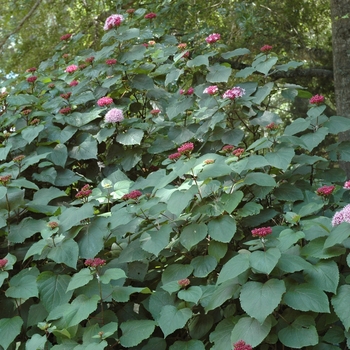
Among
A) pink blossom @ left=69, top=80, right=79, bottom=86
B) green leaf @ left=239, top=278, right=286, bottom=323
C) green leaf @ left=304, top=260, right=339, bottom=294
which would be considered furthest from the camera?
pink blossom @ left=69, top=80, right=79, bottom=86

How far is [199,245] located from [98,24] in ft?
19.6

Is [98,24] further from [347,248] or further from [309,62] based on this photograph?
[347,248]

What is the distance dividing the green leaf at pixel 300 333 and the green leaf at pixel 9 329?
1.16 m

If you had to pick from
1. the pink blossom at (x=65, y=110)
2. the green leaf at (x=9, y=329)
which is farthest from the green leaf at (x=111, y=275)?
the pink blossom at (x=65, y=110)

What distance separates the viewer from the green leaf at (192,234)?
254 centimetres

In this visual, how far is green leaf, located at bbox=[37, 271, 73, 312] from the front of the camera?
268cm

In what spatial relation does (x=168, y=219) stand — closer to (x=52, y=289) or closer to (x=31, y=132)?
(x=52, y=289)

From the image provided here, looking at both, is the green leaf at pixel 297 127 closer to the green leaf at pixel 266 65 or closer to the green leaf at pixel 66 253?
the green leaf at pixel 266 65

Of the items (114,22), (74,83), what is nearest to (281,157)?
(114,22)

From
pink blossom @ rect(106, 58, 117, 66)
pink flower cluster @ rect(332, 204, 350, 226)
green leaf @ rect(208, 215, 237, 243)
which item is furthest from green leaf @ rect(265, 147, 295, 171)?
pink blossom @ rect(106, 58, 117, 66)

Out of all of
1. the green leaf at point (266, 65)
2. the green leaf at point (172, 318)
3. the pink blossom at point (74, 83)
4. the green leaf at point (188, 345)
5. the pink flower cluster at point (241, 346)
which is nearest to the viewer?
the pink flower cluster at point (241, 346)

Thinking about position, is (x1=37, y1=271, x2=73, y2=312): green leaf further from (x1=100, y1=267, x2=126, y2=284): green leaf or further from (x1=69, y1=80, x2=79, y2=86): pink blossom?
(x1=69, y1=80, x2=79, y2=86): pink blossom

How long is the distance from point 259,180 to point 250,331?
2.46ft

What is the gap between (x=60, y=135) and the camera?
3.72 metres
